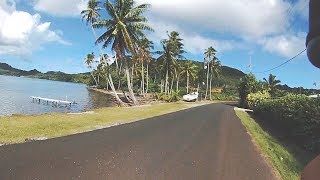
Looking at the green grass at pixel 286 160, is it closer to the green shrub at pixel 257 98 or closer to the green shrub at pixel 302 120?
the green shrub at pixel 302 120

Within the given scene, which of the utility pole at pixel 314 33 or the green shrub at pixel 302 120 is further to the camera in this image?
the green shrub at pixel 302 120

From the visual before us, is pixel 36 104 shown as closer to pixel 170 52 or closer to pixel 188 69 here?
pixel 170 52

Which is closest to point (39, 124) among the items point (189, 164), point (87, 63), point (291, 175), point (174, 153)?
point (174, 153)

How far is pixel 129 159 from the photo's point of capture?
12406 mm

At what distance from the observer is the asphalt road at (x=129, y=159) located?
10.3m

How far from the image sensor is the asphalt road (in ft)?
33.9

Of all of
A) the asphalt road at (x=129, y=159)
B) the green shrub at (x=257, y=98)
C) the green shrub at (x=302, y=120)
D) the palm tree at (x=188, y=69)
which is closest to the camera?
the asphalt road at (x=129, y=159)

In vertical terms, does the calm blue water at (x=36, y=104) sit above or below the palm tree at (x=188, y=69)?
below

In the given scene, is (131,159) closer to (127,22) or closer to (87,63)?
(127,22)

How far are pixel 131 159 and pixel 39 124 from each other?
25.6ft

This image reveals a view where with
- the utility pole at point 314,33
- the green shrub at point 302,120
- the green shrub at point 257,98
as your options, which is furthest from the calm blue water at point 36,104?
the utility pole at point 314,33

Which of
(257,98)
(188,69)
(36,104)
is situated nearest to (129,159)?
→ (257,98)

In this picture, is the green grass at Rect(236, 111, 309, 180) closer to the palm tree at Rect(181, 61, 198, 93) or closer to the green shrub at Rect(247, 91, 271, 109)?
the green shrub at Rect(247, 91, 271, 109)

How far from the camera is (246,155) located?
15.7m
